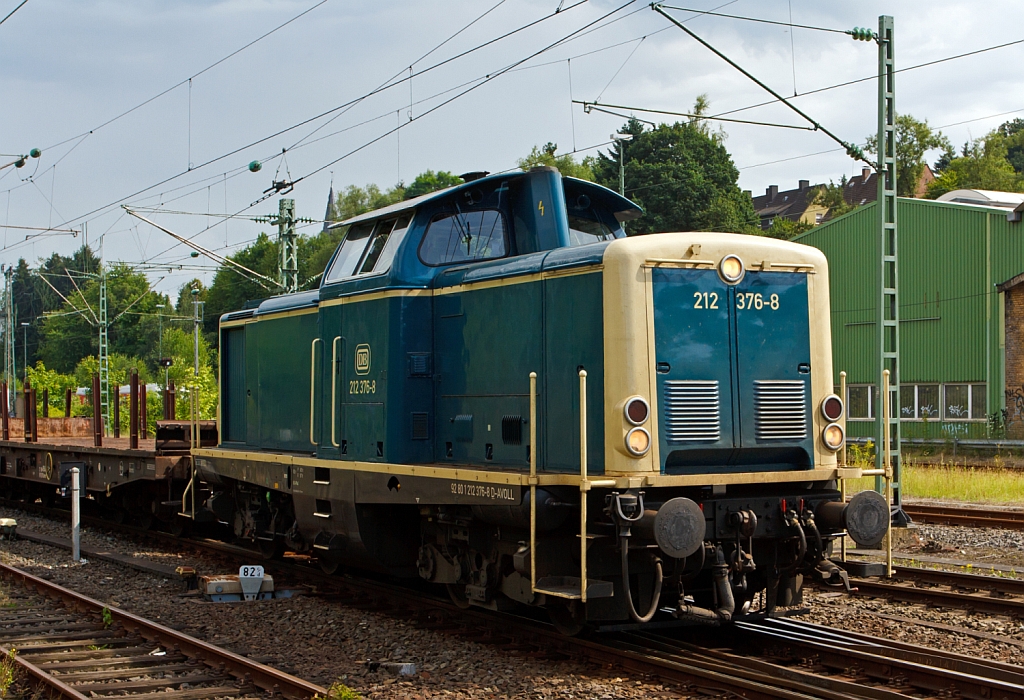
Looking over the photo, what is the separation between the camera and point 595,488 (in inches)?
262

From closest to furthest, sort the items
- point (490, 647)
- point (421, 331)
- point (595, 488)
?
point (595, 488), point (490, 647), point (421, 331)

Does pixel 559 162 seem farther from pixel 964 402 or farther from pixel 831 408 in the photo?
pixel 831 408

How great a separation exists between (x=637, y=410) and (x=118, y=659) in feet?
13.2

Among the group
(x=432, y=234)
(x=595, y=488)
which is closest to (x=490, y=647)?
(x=595, y=488)

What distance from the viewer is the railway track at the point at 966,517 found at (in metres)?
13.5

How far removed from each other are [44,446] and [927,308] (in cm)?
2450

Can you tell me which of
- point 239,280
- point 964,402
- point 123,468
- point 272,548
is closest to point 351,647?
point 272,548

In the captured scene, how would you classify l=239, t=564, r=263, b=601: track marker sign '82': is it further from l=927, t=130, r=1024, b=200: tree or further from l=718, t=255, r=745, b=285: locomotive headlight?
l=927, t=130, r=1024, b=200: tree

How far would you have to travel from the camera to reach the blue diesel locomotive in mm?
6676

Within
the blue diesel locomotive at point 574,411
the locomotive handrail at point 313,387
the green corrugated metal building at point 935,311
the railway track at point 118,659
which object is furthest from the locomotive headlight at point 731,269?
the green corrugated metal building at point 935,311

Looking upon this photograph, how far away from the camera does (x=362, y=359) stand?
8641 mm

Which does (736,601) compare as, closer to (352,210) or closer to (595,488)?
(595,488)

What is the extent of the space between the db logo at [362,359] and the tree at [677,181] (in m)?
40.7

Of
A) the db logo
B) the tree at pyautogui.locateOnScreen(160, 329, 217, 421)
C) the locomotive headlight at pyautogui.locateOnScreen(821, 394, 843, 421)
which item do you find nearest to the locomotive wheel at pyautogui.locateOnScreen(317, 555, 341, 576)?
the db logo
